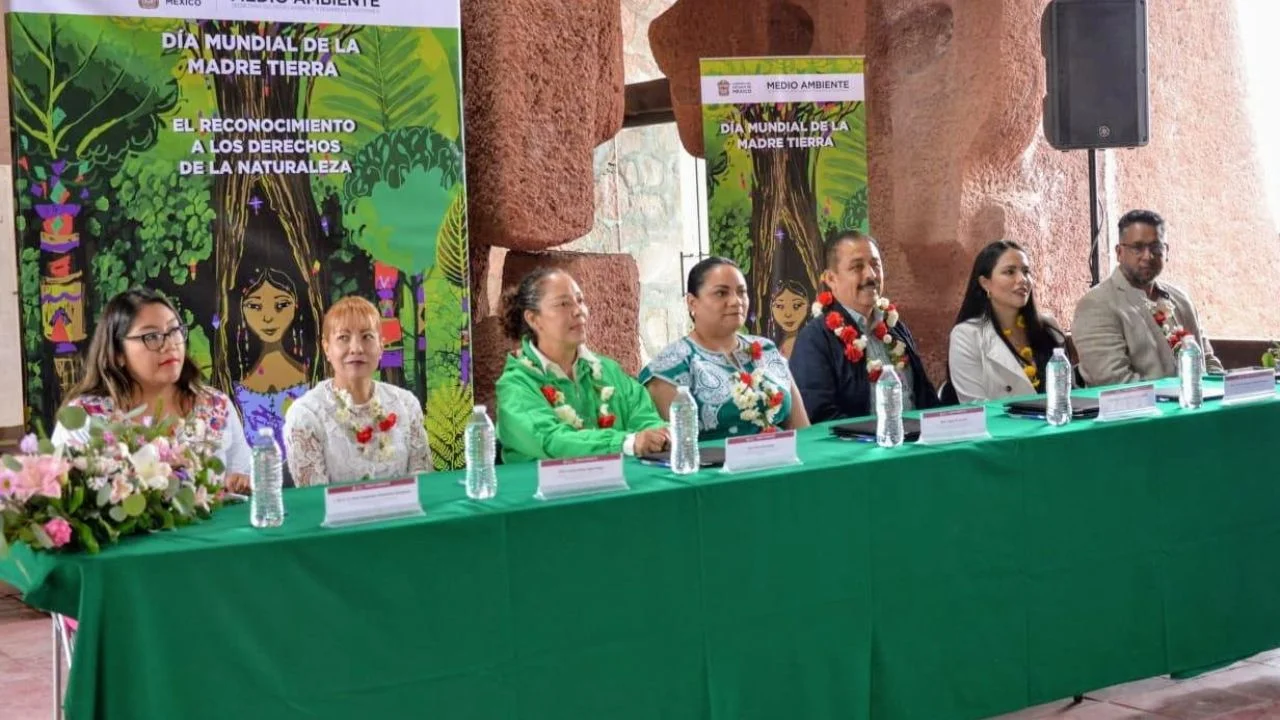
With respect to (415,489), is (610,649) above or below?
below

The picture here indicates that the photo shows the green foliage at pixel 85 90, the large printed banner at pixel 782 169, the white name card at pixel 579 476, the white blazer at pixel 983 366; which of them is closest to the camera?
the white name card at pixel 579 476

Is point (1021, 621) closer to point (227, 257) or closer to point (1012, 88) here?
point (227, 257)

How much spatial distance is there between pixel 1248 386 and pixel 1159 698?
33.0 inches

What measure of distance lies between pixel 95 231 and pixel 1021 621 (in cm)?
292

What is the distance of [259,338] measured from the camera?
4535mm

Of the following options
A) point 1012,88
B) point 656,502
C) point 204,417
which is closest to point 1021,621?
point 656,502

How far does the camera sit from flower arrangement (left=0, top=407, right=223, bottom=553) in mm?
2299

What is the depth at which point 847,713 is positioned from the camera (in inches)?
116

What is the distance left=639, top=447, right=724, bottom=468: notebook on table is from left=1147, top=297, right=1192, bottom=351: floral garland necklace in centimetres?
218

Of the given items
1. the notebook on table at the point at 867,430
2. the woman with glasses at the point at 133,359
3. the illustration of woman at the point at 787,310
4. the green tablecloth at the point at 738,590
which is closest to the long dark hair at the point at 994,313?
the green tablecloth at the point at 738,590

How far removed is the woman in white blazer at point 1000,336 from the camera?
14.6 feet

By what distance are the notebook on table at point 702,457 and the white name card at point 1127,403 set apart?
0.97 metres

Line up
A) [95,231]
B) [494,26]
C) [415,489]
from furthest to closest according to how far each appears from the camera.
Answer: [494,26]
[95,231]
[415,489]

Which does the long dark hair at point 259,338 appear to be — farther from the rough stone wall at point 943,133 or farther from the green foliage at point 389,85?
the rough stone wall at point 943,133
